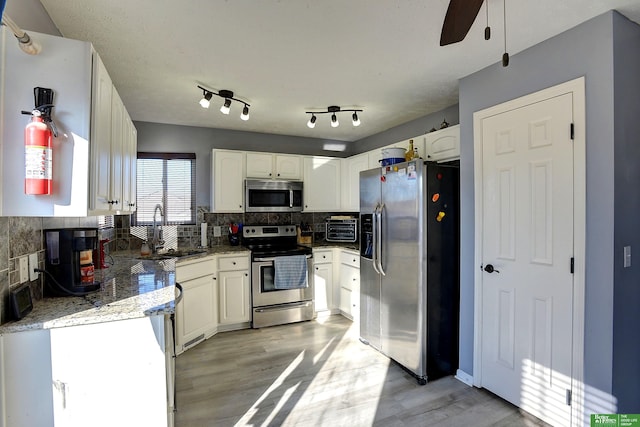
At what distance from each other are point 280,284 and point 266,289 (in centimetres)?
18

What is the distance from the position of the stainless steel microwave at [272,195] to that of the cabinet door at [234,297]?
845mm

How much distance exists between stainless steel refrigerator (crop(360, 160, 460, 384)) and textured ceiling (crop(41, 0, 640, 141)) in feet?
2.53

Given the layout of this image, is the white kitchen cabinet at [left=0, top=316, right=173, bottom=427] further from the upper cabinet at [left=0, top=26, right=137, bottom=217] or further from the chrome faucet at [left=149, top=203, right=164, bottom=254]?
the chrome faucet at [left=149, top=203, right=164, bottom=254]

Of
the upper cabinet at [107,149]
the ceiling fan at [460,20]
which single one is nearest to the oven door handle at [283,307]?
the upper cabinet at [107,149]

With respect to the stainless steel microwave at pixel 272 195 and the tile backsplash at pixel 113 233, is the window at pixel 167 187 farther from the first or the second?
the stainless steel microwave at pixel 272 195

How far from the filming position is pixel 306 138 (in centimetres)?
479

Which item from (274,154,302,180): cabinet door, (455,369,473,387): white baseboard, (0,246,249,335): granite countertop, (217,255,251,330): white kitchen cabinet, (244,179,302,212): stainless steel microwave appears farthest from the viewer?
(274,154,302,180): cabinet door

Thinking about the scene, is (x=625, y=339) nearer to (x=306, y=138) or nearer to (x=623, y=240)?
(x=623, y=240)

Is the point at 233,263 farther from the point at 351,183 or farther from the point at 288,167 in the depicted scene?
the point at 351,183

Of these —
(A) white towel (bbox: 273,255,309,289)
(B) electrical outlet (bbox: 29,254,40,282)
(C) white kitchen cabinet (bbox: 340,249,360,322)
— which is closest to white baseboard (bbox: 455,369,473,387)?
(C) white kitchen cabinet (bbox: 340,249,360,322)

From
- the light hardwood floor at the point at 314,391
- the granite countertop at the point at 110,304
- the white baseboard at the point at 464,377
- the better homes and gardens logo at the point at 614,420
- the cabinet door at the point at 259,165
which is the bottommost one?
the light hardwood floor at the point at 314,391

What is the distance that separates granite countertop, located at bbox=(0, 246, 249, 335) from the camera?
1.38 m

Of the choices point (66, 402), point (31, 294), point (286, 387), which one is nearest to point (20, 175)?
point (31, 294)

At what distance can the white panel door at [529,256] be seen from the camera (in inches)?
76.9
